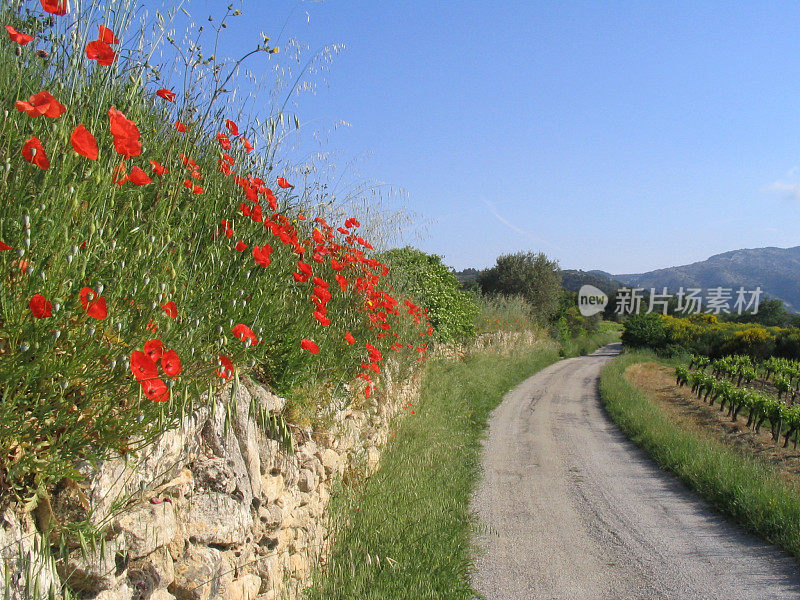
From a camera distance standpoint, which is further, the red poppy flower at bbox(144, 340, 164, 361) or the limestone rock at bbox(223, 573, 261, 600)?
the limestone rock at bbox(223, 573, 261, 600)

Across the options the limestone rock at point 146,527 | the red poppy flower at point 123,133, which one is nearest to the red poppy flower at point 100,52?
the red poppy flower at point 123,133

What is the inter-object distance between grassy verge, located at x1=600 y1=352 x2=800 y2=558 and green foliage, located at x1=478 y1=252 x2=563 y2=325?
26548 millimetres

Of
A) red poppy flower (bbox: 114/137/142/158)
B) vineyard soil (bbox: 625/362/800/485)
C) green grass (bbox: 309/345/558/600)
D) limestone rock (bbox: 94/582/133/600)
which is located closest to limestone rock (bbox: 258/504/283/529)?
green grass (bbox: 309/345/558/600)

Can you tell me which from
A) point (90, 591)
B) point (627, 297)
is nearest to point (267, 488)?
point (90, 591)

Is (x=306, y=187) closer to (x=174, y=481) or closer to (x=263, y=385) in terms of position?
(x=263, y=385)

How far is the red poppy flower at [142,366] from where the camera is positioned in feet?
5.49

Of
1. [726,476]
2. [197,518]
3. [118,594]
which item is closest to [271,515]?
[197,518]

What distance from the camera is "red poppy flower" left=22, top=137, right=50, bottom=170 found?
1603mm

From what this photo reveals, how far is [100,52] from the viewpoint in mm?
1881

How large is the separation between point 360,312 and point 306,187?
122 centimetres

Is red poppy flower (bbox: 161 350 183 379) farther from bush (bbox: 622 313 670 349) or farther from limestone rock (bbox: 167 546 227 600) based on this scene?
bush (bbox: 622 313 670 349)

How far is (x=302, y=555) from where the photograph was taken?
348 cm

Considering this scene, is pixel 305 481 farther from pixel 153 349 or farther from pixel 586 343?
pixel 586 343

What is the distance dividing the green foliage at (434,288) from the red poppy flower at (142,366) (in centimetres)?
903
